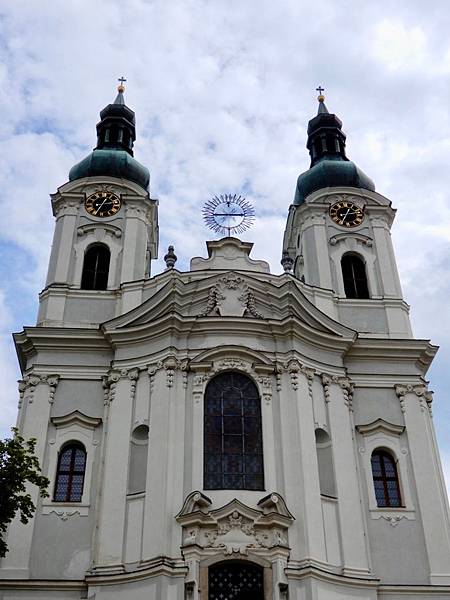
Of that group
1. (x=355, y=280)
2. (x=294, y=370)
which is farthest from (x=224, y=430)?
(x=355, y=280)

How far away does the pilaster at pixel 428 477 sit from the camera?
65.8 ft

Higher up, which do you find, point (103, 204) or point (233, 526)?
point (103, 204)

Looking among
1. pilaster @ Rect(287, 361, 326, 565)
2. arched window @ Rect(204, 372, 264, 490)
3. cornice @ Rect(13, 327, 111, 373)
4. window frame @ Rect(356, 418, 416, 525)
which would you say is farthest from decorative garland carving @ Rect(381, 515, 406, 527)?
cornice @ Rect(13, 327, 111, 373)

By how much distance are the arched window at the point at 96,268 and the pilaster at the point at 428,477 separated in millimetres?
9554

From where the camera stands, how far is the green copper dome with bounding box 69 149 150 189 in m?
27.6

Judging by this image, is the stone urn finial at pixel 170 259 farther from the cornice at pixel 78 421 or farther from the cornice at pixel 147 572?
the cornice at pixel 147 572

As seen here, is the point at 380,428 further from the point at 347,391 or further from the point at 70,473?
the point at 70,473

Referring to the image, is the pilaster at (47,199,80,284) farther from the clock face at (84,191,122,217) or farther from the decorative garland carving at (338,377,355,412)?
the decorative garland carving at (338,377,355,412)

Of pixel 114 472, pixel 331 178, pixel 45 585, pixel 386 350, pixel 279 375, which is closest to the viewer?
pixel 45 585

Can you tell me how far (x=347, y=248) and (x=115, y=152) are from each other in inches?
346

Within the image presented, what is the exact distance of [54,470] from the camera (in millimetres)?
20812

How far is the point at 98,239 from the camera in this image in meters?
26.0

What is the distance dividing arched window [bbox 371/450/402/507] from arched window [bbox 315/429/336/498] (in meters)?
1.55

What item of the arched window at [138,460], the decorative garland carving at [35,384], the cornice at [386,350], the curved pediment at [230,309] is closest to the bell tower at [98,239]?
the curved pediment at [230,309]
